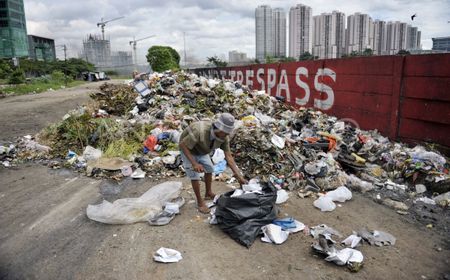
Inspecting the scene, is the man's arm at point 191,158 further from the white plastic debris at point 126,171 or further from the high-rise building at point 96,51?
the high-rise building at point 96,51

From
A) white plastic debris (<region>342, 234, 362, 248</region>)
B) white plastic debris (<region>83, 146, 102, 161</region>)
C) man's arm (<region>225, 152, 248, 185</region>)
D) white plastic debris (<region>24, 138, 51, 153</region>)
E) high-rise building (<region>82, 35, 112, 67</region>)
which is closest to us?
white plastic debris (<region>342, 234, 362, 248</region>)

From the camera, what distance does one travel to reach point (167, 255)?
117 inches

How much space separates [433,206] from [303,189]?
1678mm

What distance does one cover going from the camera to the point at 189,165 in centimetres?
380

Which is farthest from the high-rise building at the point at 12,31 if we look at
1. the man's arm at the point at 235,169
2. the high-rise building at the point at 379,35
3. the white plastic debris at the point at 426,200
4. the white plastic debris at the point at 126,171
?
the white plastic debris at the point at 426,200

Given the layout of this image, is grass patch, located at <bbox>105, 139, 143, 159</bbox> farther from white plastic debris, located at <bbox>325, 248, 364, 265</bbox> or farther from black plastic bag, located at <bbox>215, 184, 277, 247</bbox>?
white plastic debris, located at <bbox>325, 248, 364, 265</bbox>

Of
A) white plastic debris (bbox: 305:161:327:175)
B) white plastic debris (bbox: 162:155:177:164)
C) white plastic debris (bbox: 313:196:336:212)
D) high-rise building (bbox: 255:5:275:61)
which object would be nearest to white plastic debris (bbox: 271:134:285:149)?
white plastic debris (bbox: 305:161:327:175)

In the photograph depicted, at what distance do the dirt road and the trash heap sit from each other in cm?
65

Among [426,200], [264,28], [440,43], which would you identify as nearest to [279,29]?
[264,28]

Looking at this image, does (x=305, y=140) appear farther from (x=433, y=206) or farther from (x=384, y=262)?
(x=384, y=262)

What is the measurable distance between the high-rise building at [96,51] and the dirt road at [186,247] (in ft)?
288

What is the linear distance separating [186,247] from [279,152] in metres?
2.78

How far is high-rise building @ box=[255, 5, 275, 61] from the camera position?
4581 cm

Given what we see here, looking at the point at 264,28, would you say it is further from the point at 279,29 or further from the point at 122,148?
the point at 122,148
